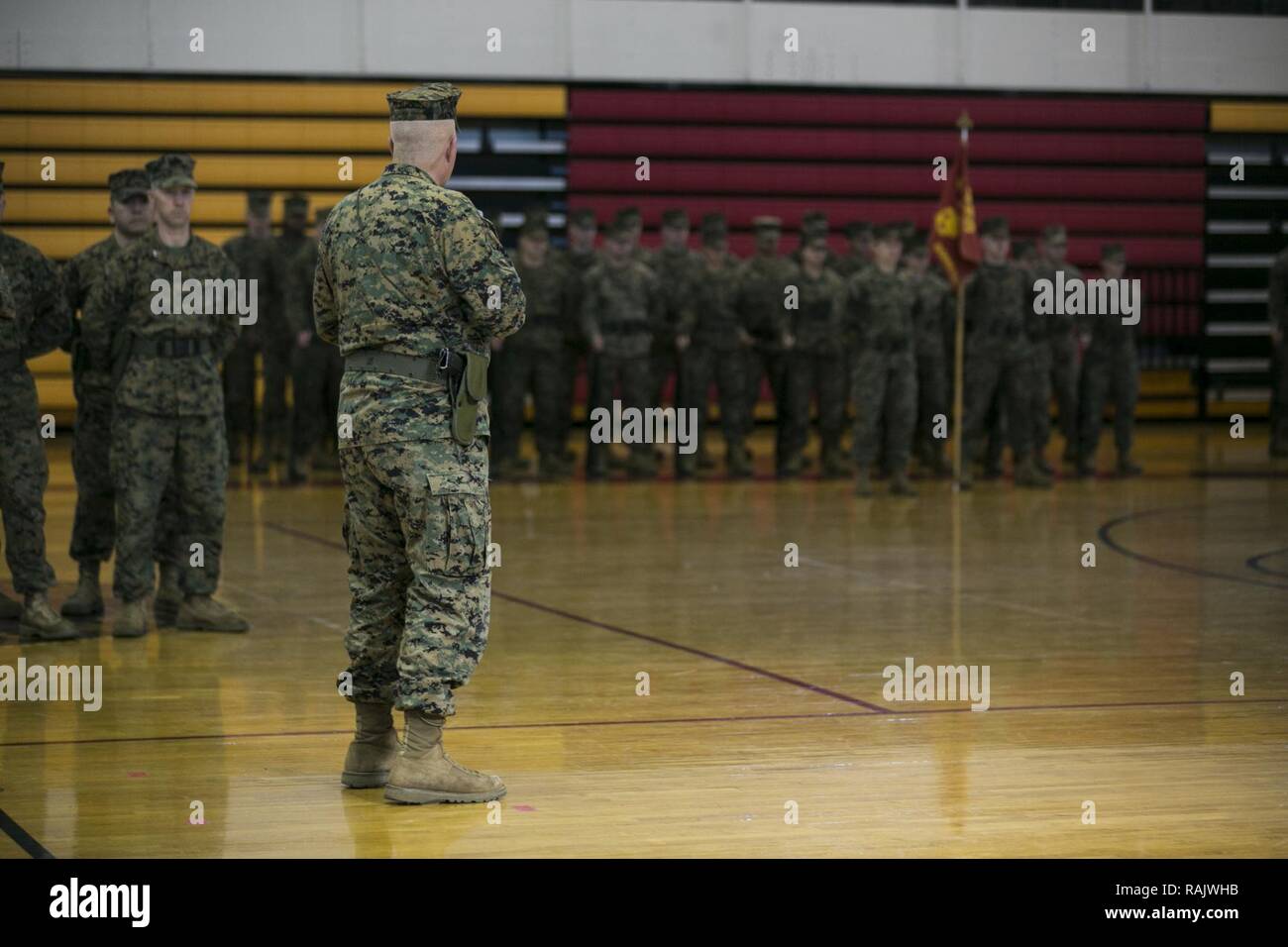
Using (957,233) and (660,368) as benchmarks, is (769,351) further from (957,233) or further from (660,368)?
(957,233)

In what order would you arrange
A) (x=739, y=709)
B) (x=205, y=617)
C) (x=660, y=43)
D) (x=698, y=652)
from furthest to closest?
1. (x=660, y=43)
2. (x=205, y=617)
3. (x=698, y=652)
4. (x=739, y=709)

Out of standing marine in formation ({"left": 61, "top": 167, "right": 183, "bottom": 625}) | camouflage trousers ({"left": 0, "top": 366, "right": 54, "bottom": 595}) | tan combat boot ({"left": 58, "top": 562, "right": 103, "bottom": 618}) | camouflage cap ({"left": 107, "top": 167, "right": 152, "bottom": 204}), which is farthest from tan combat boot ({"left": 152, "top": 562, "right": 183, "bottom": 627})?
camouflage cap ({"left": 107, "top": 167, "right": 152, "bottom": 204})

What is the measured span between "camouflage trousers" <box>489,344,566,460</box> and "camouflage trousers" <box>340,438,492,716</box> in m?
8.42

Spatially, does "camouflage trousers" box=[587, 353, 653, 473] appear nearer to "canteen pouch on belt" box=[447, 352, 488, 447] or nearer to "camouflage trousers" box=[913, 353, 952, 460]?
"camouflage trousers" box=[913, 353, 952, 460]

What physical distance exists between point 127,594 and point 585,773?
257 centimetres

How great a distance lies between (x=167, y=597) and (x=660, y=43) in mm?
10351

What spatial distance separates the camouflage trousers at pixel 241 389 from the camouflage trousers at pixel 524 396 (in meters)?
1.58

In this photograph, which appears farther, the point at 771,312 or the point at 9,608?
the point at 771,312

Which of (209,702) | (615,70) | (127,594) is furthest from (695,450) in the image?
(209,702)

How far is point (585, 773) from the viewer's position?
458 centimetres

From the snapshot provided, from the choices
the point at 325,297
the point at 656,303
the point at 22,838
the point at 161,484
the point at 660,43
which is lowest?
the point at 22,838

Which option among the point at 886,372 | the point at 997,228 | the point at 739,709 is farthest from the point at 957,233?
the point at 739,709

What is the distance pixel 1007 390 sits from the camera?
12281 millimetres

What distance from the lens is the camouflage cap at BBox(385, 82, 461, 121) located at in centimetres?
423
